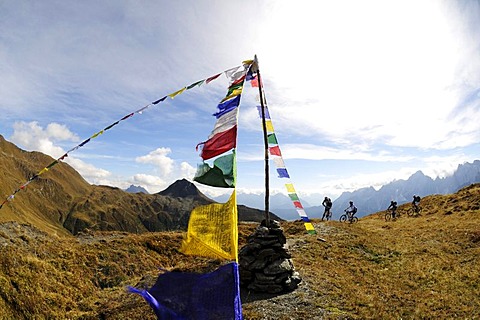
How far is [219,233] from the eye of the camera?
722 cm

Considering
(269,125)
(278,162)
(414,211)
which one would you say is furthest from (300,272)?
Result: (414,211)

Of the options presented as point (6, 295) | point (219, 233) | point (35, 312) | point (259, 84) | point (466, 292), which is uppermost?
point (259, 84)

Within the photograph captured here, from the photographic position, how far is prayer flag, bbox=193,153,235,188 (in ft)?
25.2

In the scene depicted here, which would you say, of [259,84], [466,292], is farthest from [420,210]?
[259,84]

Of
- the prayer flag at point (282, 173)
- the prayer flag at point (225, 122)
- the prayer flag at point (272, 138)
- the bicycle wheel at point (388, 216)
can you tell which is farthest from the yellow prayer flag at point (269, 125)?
the bicycle wheel at point (388, 216)

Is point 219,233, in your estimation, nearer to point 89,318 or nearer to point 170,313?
point 170,313

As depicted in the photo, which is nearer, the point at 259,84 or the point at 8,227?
the point at 259,84

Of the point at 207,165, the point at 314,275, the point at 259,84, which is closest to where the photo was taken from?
the point at 207,165

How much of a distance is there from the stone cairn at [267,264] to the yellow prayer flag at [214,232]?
6.44 metres

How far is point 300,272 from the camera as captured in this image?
49.6 feet

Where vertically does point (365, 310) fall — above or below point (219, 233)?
below

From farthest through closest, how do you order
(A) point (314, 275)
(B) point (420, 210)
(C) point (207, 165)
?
1. (B) point (420, 210)
2. (A) point (314, 275)
3. (C) point (207, 165)

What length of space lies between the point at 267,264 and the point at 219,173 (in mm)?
7073

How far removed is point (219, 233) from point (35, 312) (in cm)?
909
